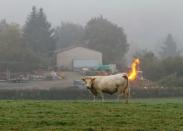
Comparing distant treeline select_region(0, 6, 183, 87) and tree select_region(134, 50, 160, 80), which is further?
tree select_region(134, 50, 160, 80)

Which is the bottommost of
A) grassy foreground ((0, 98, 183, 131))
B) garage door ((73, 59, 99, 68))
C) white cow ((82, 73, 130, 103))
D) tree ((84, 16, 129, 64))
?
grassy foreground ((0, 98, 183, 131))

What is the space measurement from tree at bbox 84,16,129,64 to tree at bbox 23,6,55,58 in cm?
1132

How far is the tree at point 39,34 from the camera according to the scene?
467 ft

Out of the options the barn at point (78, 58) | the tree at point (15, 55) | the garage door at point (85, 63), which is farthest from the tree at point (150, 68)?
the barn at point (78, 58)

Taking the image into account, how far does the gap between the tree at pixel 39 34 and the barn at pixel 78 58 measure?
5.17 meters

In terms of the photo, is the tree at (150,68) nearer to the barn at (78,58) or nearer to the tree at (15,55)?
the tree at (15,55)

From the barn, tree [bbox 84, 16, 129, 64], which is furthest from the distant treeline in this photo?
the barn

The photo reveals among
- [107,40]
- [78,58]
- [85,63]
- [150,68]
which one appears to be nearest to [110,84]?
[150,68]

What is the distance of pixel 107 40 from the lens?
151 m

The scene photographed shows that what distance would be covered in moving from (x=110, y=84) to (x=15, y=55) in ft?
299

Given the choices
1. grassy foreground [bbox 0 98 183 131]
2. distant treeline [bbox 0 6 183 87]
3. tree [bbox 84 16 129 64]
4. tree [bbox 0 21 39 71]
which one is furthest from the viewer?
tree [bbox 84 16 129 64]

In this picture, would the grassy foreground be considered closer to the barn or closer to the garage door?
the barn

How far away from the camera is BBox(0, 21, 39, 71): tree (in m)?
112

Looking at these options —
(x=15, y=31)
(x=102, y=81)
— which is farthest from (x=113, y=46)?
(x=102, y=81)
